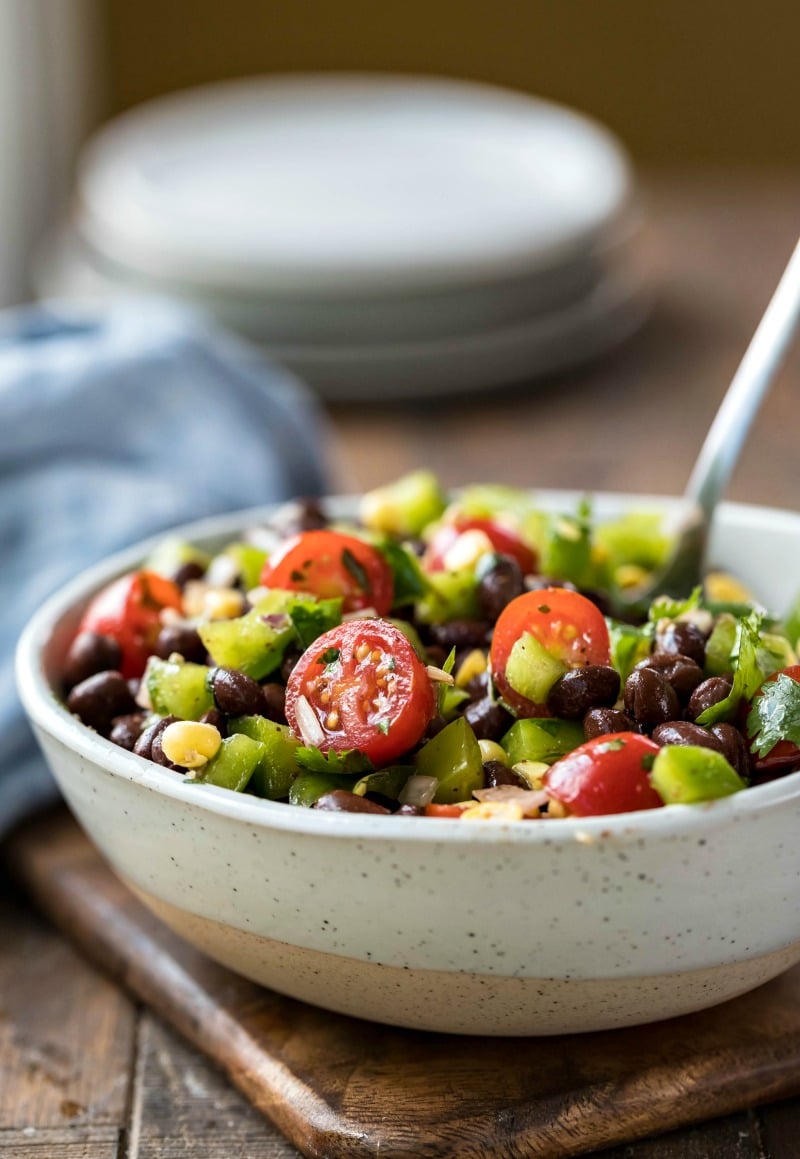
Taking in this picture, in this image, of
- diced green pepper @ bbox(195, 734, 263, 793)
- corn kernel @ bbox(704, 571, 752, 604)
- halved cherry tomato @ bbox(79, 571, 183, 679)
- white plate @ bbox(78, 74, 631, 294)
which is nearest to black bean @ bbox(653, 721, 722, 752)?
diced green pepper @ bbox(195, 734, 263, 793)

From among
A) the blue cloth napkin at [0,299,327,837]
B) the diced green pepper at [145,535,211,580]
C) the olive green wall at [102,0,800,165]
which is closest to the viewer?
the diced green pepper at [145,535,211,580]

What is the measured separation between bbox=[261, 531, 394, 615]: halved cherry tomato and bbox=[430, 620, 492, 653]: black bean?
0.21 feet

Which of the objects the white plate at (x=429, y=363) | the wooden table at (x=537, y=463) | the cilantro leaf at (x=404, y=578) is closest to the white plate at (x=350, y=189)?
the white plate at (x=429, y=363)

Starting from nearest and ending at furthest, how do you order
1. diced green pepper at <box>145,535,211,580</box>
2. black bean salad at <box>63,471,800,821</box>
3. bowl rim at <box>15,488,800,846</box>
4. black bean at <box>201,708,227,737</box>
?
bowl rim at <box>15,488,800,846</box>, black bean salad at <box>63,471,800,821</box>, black bean at <box>201,708,227,737</box>, diced green pepper at <box>145,535,211,580</box>

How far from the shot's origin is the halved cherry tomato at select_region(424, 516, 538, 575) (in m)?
1.55

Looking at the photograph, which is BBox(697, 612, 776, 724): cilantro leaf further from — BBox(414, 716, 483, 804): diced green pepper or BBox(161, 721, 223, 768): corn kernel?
BBox(161, 721, 223, 768): corn kernel

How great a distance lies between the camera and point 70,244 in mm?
3273

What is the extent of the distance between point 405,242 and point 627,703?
174 cm

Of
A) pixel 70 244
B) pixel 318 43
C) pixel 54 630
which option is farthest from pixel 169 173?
pixel 318 43

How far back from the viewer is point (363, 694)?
120cm

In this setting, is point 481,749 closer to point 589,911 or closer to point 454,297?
point 589,911

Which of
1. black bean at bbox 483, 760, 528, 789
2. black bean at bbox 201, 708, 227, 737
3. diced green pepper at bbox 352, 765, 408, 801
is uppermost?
black bean at bbox 483, 760, 528, 789

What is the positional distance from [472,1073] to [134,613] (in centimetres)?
57

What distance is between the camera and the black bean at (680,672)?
1.25 metres
